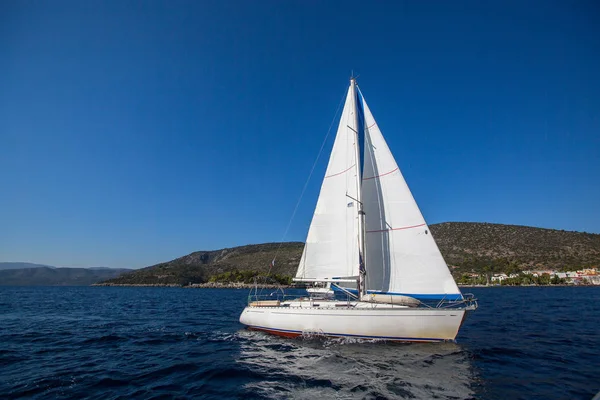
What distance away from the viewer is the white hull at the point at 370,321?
1286 centimetres

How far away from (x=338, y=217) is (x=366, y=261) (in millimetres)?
2863

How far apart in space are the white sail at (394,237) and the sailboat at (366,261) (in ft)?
0.15

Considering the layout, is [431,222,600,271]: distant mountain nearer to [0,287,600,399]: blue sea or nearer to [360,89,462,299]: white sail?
[0,287,600,399]: blue sea

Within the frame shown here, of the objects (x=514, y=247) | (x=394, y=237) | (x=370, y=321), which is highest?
(x=514, y=247)

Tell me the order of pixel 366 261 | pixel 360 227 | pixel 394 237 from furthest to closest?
pixel 360 227 → pixel 366 261 → pixel 394 237

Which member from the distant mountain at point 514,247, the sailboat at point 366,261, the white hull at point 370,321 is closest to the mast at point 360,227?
the sailboat at point 366,261

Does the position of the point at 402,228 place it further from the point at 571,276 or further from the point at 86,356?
the point at 571,276

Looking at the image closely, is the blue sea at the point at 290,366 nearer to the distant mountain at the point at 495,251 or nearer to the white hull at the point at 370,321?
the white hull at the point at 370,321

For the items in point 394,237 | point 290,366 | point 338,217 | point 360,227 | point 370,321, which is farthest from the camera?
point 338,217

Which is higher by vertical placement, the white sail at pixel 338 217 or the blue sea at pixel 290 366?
the white sail at pixel 338 217

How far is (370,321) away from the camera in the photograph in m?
13.2

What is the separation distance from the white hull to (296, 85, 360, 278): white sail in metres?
2.01

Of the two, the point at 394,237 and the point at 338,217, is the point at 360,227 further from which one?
A: the point at 394,237

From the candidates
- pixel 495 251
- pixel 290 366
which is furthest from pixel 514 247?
pixel 290 366
